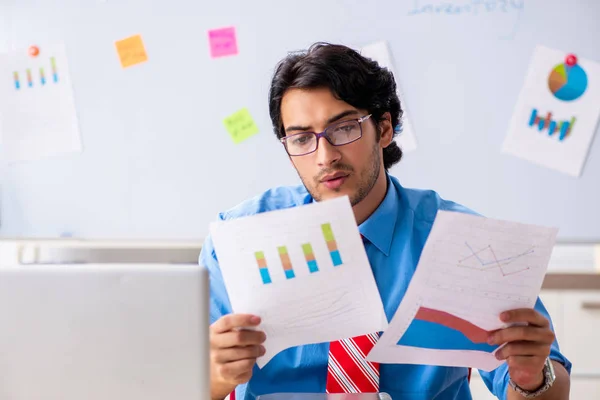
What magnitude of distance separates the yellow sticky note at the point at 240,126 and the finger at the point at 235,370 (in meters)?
1.36

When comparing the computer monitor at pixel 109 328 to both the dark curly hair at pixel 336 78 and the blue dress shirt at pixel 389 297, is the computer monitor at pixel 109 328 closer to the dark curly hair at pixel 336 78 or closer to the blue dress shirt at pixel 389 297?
the blue dress shirt at pixel 389 297

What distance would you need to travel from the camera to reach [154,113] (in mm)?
2277

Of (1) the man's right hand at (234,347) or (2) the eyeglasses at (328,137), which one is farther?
(2) the eyeglasses at (328,137)

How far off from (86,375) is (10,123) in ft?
6.06

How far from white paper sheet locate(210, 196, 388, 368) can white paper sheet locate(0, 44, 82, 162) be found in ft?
5.06

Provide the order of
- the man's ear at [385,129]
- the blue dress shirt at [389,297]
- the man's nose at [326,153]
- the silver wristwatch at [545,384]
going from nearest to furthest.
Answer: the silver wristwatch at [545,384] < the blue dress shirt at [389,297] < the man's nose at [326,153] < the man's ear at [385,129]

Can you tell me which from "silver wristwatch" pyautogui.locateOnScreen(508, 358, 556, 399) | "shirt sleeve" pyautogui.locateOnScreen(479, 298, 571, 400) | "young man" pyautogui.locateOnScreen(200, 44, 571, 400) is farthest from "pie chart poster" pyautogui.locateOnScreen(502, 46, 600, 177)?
"silver wristwatch" pyautogui.locateOnScreen(508, 358, 556, 399)

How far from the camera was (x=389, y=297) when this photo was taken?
1229 mm

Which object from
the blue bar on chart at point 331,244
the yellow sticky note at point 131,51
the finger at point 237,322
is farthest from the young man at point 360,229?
the yellow sticky note at point 131,51

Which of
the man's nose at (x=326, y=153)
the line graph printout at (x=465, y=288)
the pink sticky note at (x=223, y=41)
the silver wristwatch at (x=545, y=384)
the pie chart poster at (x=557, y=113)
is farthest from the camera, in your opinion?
the pink sticky note at (x=223, y=41)

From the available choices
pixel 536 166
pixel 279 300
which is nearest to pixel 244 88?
pixel 536 166

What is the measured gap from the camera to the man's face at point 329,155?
128cm

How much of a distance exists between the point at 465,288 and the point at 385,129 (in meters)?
0.59

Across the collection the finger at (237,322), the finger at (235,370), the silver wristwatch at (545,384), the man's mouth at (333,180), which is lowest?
the silver wristwatch at (545,384)
